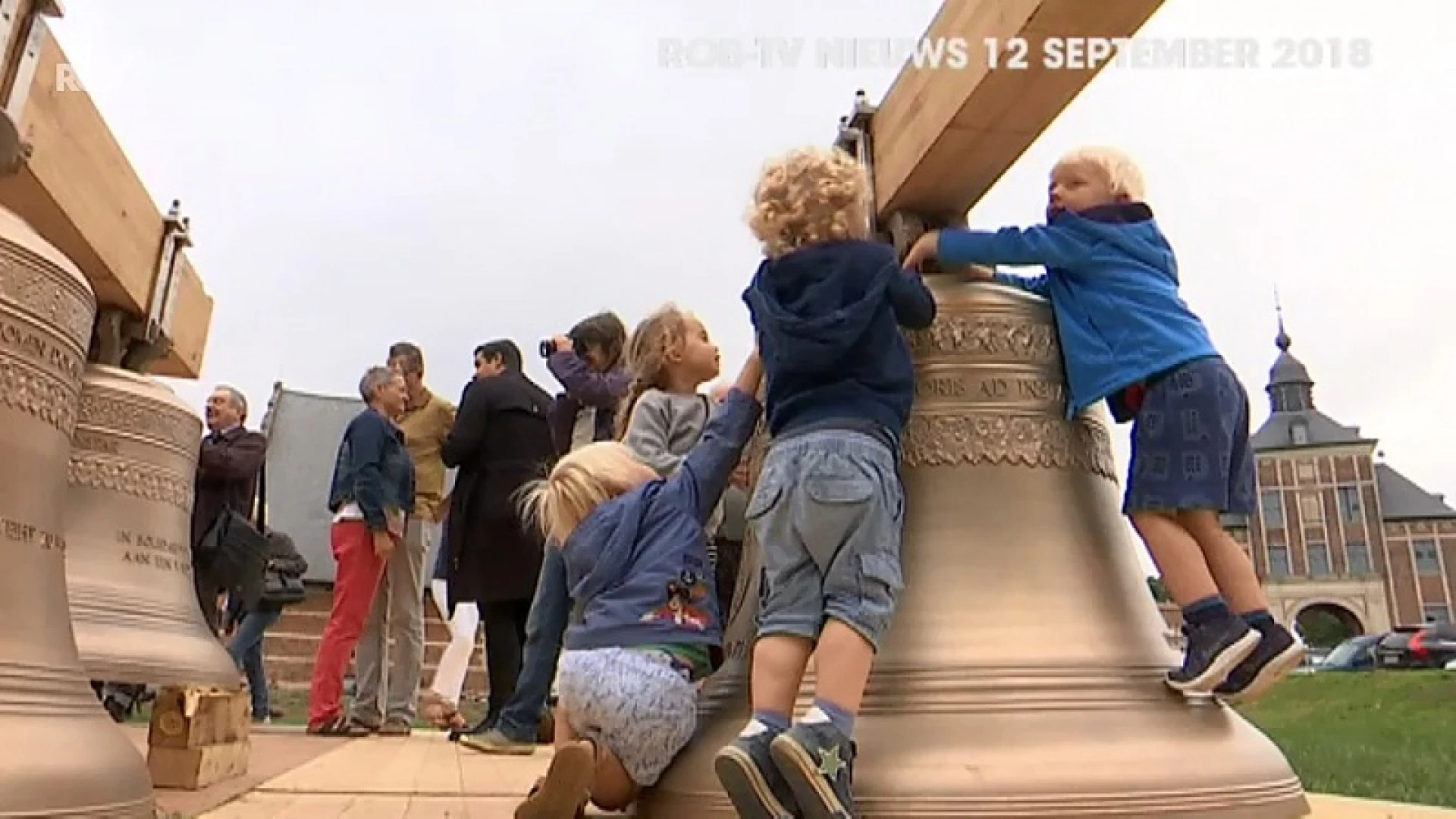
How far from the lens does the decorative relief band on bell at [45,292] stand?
1.91m

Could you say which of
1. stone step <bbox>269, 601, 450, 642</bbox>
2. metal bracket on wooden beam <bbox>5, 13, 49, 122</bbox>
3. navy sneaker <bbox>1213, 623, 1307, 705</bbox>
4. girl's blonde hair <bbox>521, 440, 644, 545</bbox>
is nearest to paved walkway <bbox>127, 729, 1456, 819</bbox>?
navy sneaker <bbox>1213, 623, 1307, 705</bbox>

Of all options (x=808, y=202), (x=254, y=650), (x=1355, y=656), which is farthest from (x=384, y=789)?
(x=1355, y=656)

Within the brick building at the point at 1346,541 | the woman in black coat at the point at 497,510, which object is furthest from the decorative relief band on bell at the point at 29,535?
the brick building at the point at 1346,541

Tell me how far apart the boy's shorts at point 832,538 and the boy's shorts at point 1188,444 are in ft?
1.39

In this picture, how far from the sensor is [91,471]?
3.20m

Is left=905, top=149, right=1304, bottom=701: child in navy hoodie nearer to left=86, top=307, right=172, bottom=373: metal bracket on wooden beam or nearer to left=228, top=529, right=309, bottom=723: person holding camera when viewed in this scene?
left=86, top=307, right=172, bottom=373: metal bracket on wooden beam

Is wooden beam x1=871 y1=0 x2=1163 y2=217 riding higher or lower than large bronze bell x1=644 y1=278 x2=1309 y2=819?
higher

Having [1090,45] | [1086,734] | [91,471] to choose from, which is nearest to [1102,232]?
[1090,45]

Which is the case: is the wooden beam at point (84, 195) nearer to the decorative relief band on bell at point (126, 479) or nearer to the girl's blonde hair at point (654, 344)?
the decorative relief band on bell at point (126, 479)

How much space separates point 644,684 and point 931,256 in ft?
3.03

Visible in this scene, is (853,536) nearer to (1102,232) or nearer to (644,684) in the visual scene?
(644,684)

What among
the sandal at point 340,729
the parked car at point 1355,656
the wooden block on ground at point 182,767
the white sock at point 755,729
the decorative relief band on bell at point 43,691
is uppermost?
the decorative relief band on bell at point 43,691

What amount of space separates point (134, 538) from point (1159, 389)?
2.56 metres

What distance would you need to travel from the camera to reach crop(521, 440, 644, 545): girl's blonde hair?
2635 mm
